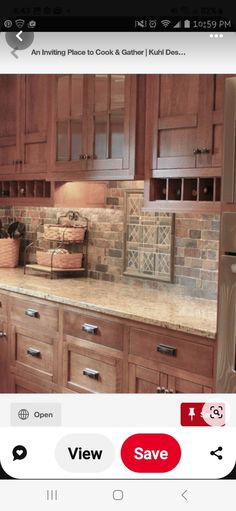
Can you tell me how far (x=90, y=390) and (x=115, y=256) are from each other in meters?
0.68

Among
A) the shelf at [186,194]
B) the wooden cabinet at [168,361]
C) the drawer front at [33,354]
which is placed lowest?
the drawer front at [33,354]

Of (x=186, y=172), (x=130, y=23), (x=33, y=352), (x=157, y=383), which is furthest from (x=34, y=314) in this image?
(x=130, y=23)

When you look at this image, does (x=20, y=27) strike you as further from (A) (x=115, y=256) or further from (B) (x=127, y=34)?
(A) (x=115, y=256)

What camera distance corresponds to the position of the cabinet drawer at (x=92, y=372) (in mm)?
1974

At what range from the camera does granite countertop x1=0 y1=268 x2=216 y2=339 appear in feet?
5.75

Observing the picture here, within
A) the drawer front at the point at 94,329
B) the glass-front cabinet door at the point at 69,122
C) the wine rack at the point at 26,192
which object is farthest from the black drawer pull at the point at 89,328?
the wine rack at the point at 26,192

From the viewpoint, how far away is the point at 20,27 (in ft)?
1.86

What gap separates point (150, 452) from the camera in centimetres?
59

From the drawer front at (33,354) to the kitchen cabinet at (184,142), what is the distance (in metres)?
0.67

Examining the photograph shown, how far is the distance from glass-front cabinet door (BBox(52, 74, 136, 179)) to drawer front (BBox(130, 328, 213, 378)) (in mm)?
589

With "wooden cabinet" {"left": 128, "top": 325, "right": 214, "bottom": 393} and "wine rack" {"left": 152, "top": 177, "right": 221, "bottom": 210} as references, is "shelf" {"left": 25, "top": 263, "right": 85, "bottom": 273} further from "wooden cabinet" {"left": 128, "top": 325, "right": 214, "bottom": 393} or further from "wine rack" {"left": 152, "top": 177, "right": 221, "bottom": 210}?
"wooden cabinet" {"left": 128, "top": 325, "right": 214, "bottom": 393}

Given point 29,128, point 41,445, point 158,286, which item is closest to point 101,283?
point 158,286

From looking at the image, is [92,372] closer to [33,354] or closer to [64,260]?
[33,354]

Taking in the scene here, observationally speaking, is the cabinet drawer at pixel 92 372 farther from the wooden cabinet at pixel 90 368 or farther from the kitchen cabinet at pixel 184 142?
the kitchen cabinet at pixel 184 142
